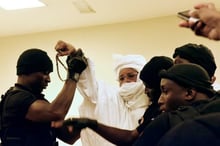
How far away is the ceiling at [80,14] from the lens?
3.84 metres

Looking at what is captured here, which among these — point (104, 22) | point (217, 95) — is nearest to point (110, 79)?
point (104, 22)

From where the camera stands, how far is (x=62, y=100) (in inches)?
86.2

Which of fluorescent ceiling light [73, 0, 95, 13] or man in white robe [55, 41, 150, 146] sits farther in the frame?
fluorescent ceiling light [73, 0, 95, 13]

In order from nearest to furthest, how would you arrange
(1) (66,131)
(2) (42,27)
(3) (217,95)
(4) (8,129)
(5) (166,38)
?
(3) (217,95), (4) (8,129), (1) (66,131), (5) (166,38), (2) (42,27)

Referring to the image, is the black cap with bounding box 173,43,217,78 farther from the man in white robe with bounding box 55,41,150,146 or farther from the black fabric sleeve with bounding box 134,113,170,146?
the black fabric sleeve with bounding box 134,113,170,146

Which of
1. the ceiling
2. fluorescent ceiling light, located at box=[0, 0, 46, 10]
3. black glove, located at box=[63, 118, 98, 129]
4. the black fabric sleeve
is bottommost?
black glove, located at box=[63, 118, 98, 129]

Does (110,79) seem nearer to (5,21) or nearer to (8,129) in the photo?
(5,21)

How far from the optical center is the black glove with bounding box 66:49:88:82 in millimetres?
2250

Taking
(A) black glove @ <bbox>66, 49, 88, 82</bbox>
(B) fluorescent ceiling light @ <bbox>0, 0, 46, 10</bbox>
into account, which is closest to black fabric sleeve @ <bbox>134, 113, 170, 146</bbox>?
(A) black glove @ <bbox>66, 49, 88, 82</bbox>

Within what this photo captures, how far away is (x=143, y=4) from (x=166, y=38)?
0.45 m

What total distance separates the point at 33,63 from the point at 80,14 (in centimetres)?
192

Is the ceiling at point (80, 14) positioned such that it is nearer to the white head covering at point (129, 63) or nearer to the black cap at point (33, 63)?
the white head covering at point (129, 63)

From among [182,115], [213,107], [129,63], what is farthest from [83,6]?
[213,107]

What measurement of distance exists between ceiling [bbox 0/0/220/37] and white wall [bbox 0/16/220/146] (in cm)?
8
